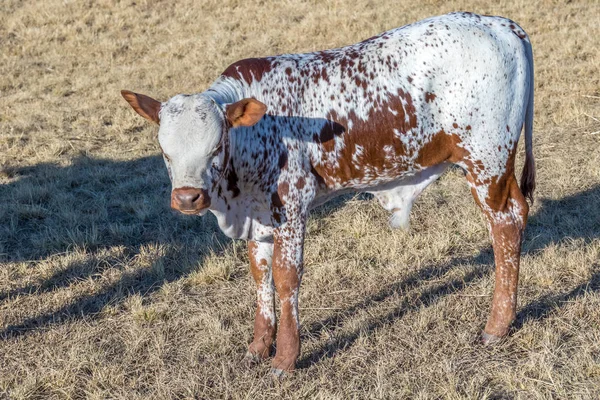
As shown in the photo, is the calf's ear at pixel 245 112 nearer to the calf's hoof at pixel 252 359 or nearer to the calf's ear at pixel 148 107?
the calf's ear at pixel 148 107

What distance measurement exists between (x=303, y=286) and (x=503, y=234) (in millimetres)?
1622

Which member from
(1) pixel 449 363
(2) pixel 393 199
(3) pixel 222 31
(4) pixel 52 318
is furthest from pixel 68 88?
(1) pixel 449 363

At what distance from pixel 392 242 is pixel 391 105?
77.7 inches

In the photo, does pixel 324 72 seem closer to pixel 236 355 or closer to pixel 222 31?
pixel 236 355

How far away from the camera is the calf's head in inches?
141

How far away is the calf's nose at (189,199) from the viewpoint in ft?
11.7

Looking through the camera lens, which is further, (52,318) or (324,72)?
(52,318)

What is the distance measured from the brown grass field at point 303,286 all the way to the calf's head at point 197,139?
1.17 meters

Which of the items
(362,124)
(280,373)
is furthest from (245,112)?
(280,373)

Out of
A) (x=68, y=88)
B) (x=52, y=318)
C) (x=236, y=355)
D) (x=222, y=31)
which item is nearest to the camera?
(x=236, y=355)

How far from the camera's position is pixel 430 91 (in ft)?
13.6

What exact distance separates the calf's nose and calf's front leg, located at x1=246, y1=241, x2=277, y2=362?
913mm

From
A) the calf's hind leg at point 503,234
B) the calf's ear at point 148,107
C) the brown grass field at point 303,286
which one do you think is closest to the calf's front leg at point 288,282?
the brown grass field at point 303,286

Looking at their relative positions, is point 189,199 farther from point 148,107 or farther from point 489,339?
point 489,339
